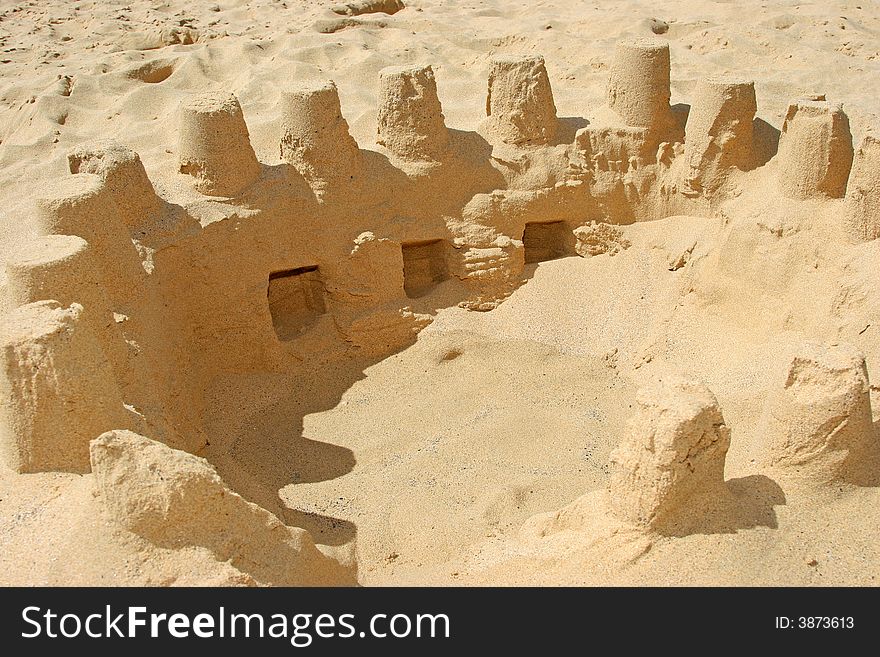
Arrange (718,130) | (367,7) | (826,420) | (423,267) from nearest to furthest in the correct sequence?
1. (826,420)
2. (718,130)
3. (423,267)
4. (367,7)

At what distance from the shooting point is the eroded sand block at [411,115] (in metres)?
7.99

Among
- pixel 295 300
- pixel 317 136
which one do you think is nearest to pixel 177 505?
Answer: pixel 317 136

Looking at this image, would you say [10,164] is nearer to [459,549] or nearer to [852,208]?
[459,549]

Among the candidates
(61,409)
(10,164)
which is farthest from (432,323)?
(10,164)

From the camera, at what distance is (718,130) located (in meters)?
7.97

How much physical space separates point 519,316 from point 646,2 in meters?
9.31

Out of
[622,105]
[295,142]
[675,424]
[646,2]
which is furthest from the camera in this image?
[646,2]

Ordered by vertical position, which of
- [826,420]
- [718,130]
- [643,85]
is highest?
[643,85]

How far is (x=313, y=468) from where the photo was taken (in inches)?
277

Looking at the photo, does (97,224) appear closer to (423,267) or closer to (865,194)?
(423,267)

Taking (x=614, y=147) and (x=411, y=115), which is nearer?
(x=411, y=115)

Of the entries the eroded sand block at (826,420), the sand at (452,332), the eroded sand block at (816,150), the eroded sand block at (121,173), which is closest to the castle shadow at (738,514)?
the sand at (452,332)

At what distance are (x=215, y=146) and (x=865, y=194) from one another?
5.83 meters

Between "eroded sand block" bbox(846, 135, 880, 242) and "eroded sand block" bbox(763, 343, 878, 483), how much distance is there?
2514 millimetres
